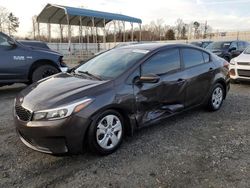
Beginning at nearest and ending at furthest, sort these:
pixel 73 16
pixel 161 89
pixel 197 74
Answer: pixel 161 89 < pixel 197 74 < pixel 73 16

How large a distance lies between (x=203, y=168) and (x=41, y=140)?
2049 millimetres

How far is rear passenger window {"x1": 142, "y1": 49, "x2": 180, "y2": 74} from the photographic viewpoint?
4.27 m

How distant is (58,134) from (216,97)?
383 cm

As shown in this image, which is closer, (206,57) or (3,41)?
(206,57)

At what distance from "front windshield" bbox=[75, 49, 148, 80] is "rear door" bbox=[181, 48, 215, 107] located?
1.04 metres

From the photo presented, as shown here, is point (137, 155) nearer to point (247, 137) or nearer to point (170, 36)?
point (247, 137)

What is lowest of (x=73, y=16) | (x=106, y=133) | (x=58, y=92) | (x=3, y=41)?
(x=106, y=133)

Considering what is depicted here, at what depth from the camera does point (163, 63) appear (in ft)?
14.9

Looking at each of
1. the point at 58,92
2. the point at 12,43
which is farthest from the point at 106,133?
the point at 12,43

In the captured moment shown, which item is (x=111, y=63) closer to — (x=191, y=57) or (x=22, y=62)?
(x=191, y=57)

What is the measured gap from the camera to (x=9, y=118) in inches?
212

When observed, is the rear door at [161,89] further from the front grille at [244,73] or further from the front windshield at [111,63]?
the front grille at [244,73]

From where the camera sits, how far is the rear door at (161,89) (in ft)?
13.4

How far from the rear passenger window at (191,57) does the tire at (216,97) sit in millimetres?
744
